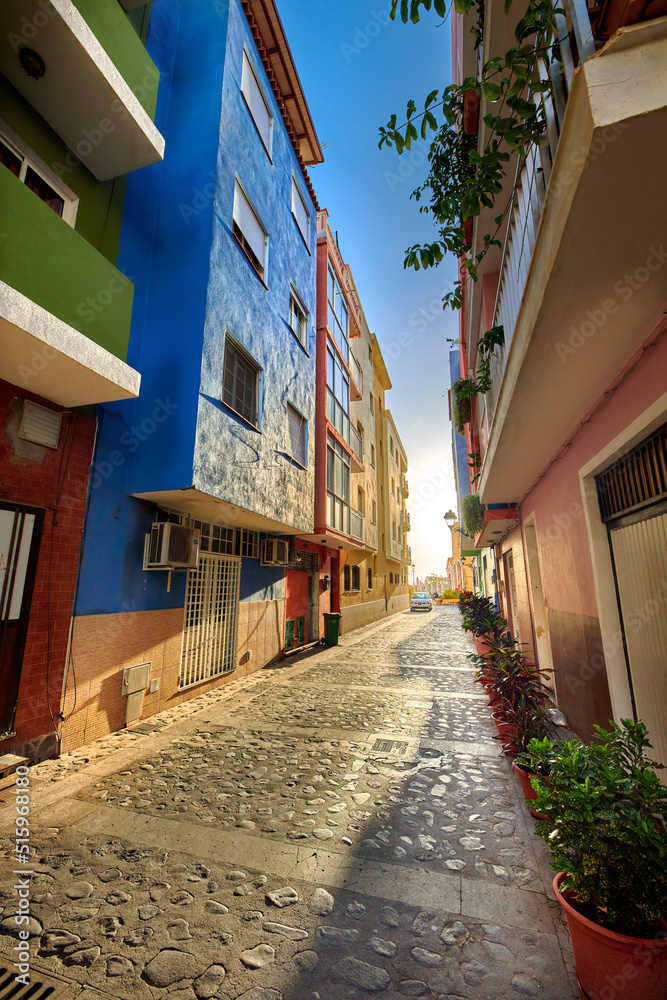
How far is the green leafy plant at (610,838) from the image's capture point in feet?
6.09

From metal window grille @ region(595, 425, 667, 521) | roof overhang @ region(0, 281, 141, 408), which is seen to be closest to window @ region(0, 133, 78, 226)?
roof overhang @ region(0, 281, 141, 408)

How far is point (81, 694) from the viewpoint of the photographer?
5152 millimetres

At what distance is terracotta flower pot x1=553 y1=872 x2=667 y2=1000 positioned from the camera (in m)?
1.78

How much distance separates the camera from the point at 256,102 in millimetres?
9312

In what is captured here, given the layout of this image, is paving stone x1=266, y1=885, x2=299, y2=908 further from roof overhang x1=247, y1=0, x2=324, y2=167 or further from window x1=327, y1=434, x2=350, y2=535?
roof overhang x1=247, y1=0, x2=324, y2=167

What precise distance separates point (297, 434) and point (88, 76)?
22.3ft

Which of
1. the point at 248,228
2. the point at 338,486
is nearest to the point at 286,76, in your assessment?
the point at 248,228

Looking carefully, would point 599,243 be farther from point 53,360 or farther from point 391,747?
point 391,747

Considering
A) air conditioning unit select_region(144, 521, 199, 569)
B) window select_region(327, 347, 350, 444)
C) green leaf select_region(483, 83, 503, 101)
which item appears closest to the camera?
green leaf select_region(483, 83, 503, 101)

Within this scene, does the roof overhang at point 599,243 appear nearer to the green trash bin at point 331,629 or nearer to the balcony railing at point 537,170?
the balcony railing at point 537,170

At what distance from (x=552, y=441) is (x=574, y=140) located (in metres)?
3.89

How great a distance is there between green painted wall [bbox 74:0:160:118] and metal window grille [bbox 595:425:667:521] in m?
7.62

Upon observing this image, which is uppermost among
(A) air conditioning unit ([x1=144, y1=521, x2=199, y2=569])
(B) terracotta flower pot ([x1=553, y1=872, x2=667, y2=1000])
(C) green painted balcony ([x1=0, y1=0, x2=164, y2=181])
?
(C) green painted balcony ([x1=0, y1=0, x2=164, y2=181])

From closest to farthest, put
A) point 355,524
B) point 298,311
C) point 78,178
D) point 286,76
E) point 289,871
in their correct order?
point 289,871, point 78,178, point 286,76, point 298,311, point 355,524
